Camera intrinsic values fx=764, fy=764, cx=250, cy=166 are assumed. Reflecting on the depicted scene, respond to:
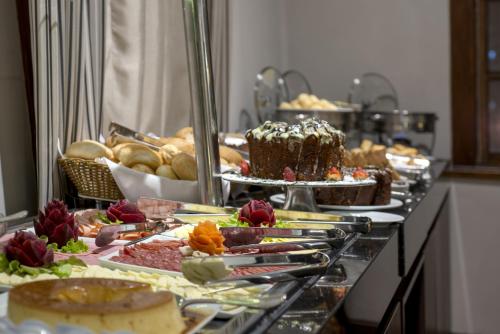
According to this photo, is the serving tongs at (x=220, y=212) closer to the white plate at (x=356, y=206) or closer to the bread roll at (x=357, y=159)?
the white plate at (x=356, y=206)

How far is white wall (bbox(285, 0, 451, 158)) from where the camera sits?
10.3 ft

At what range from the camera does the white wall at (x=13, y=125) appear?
5.15ft

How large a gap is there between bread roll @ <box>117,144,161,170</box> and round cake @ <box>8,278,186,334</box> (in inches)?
34.2

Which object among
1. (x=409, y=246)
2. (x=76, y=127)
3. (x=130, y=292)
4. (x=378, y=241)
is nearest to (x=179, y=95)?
(x=76, y=127)

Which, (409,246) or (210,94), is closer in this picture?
(210,94)

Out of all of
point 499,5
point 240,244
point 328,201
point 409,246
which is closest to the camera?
point 240,244

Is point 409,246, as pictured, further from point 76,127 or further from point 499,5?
point 499,5

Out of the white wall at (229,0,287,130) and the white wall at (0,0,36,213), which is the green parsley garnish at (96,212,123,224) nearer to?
the white wall at (0,0,36,213)

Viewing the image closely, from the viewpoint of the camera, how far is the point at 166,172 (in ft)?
5.20

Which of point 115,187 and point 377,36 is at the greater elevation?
point 377,36

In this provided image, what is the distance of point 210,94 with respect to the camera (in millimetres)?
1389

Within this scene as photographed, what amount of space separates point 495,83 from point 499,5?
316mm

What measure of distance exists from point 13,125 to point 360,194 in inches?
29.5

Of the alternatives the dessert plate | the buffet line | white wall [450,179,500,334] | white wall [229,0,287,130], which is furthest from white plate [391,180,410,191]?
white wall [450,179,500,334]
